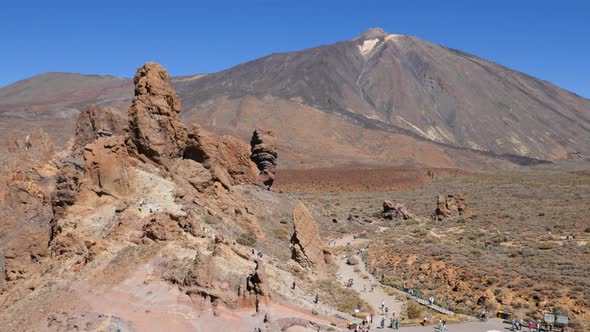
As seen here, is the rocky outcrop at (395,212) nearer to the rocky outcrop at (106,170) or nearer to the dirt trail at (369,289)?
the dirt trail at (369,289)

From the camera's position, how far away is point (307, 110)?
431 feet

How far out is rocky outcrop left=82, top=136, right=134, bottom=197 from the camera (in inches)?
860

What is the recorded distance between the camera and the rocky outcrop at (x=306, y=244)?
25.6 m

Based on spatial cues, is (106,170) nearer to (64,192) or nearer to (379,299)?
(64,192)

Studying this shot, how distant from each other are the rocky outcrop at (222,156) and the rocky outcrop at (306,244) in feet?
17.6

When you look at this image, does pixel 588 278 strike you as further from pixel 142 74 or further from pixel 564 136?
pixel 564 136

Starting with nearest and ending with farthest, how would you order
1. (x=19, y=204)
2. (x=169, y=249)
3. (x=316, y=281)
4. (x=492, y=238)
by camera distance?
1. (x=169, y=249)
2. (x=19, y=204)
3. (x=316, y=281)
4. (x=492, y=238)

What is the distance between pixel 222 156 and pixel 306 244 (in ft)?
49.3

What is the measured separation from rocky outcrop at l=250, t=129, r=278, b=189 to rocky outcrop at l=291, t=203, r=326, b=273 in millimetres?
17662

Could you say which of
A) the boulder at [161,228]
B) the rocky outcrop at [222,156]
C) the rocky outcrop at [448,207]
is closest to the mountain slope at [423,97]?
the rocky outcrop at [448,207]

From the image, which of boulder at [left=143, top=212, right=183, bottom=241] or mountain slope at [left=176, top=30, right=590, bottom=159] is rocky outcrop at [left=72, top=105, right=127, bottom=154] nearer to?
boulder at [left=143, top=212, right=183, bottom=241]

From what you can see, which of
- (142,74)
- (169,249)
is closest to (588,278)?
(169,249)

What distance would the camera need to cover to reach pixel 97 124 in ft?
119

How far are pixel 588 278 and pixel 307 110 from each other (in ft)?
358
